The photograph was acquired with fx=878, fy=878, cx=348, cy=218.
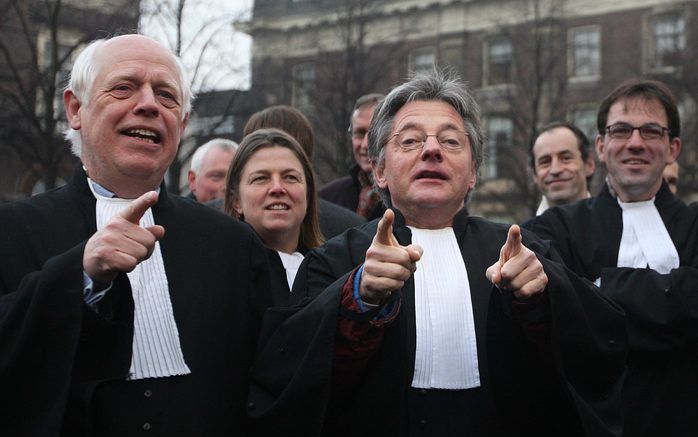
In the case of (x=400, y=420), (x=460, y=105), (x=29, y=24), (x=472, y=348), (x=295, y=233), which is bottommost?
(x=400, y=420)

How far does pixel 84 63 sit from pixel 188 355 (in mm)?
1091

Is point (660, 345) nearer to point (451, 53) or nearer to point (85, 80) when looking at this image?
point (85, 80)

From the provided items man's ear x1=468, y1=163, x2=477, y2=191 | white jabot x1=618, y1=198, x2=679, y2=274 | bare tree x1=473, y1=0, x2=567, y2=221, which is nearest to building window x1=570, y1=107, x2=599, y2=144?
bare tree x1=473, y1=0, x2=567, y2=221

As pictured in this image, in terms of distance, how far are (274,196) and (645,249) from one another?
1779 mm

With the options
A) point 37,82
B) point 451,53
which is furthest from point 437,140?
point 451,53

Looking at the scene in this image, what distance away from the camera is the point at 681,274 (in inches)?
151

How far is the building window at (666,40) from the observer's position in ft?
75.8

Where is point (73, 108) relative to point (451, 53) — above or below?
below

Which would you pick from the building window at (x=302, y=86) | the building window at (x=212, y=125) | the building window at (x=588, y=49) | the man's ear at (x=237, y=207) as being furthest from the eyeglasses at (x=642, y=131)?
the building window at (x=588, y=49)

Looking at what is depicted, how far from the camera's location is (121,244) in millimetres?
2510

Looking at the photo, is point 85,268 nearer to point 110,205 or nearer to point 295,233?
point 110,205

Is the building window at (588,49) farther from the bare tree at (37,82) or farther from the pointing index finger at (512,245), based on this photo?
the pointing index finger at (512,245)

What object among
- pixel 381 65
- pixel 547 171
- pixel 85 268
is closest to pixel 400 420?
pixel 85 268

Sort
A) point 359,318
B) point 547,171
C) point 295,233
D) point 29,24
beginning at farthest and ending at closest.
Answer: point 29,24 → point 547,171 → point 295,233 → point 359,318
